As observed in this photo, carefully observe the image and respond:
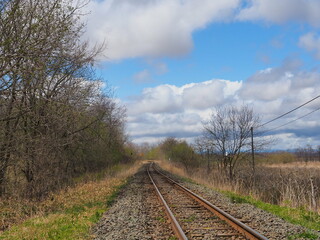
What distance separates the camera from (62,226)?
9430mm

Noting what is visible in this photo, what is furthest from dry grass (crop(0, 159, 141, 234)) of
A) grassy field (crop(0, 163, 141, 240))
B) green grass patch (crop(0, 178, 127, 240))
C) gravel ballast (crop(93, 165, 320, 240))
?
gravel ballast (crop(93, 165, 320, 240))

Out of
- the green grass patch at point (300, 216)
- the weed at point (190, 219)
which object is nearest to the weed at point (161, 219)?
the weed at point (190, 219)

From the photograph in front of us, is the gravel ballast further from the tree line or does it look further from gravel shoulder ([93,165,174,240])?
the tree line

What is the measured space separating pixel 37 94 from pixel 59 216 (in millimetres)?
6307

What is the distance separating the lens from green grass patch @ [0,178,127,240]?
8.38 meters

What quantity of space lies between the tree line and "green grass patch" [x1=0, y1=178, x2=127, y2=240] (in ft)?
13.5

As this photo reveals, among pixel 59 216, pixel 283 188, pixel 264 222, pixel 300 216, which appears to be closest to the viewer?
pixel 264 222

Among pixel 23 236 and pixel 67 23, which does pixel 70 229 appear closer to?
pixel 23 236

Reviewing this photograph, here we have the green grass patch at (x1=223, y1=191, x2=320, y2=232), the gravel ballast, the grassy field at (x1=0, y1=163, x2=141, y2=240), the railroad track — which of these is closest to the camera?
the railroad track

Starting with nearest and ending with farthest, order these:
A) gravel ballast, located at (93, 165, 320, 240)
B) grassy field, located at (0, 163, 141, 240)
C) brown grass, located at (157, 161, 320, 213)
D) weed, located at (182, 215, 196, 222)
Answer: gravel ballast, located at (93, 165, 320, 240) → grassy field, located at (0, 163, 141, 240) → weed, located at (182, 215, 196, 222) → brown grass, located at (157, 161, 320, 213)

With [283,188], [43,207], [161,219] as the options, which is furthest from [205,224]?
[283,188]

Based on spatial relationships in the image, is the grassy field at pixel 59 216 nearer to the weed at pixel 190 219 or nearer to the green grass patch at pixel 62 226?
the green grass patch at pixel 62 226

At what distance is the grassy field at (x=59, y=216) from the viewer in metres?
8.65

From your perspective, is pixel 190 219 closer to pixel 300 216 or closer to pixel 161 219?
pixel 161 219
